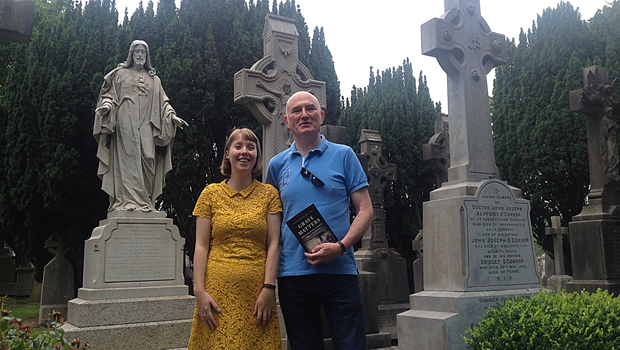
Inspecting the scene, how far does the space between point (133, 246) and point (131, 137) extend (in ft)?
5.46

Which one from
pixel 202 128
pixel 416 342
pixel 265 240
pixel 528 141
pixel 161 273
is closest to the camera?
pixel 265 240

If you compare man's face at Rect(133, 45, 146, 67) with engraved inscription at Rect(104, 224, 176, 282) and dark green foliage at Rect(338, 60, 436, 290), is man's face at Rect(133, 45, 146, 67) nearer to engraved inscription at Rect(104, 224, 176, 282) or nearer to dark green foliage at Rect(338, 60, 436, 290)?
engraved inscription at Rect(104, 224, 176, 282)

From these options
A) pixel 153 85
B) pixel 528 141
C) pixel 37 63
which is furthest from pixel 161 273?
pixel 528 141

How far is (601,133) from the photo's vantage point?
364 inches

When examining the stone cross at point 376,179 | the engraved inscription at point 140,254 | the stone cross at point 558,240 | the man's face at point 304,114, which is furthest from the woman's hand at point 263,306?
the stone cross at point 558,240

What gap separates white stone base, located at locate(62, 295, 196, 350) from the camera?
20.5 feet

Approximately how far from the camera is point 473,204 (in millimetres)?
5129

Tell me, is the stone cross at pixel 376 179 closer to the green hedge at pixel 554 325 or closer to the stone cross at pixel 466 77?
the stone cross at pixel 466 77

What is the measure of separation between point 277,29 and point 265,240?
538 centimetres

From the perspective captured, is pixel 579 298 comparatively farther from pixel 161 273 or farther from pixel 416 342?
pixel 161 273

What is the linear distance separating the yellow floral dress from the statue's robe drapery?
4.94 m

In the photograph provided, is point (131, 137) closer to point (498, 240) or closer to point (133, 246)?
point (133, 246)

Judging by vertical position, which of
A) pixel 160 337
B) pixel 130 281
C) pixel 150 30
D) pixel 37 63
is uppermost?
pixel 150 30

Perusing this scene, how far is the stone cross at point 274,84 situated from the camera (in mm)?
7141
